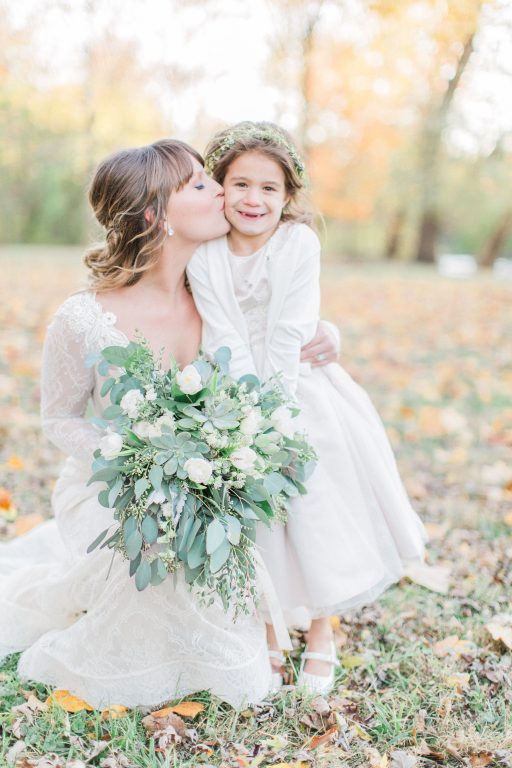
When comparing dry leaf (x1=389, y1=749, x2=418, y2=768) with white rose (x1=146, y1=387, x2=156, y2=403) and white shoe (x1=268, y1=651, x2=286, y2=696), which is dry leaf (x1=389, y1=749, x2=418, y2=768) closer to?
white shoe (x1=268, y1=651, x2=286, y2=696)

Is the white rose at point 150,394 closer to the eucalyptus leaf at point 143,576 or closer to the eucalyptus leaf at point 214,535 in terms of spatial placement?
the eucalyptus leaf at point 214,535

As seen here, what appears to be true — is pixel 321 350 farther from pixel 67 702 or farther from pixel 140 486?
pixel 67 702

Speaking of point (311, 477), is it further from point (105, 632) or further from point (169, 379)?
point (105, 632)

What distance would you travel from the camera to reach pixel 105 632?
2523 millimetres

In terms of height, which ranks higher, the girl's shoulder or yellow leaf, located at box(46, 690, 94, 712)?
the girl's shoulder

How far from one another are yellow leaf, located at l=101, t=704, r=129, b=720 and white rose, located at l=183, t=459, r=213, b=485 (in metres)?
0.94

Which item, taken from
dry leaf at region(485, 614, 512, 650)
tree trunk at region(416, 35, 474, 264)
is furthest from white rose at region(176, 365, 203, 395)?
tree trunk at region(416, 35, 474, 264)

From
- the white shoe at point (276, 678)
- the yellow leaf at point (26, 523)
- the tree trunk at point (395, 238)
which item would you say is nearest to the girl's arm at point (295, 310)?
the white shoe at point (276, 678)

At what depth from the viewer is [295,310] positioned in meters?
2.65

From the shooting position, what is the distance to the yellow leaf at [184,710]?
2.44 m

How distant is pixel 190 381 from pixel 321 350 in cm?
85

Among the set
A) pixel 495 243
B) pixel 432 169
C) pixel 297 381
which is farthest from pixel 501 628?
pixel 495 243

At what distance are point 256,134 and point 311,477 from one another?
1.28 m

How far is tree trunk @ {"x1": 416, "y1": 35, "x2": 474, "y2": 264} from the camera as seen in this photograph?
641 inches
